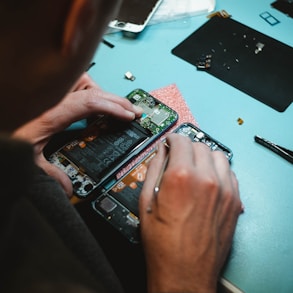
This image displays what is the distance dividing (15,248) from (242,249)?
1.21ft

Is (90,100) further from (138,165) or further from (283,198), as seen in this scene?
(283,198)

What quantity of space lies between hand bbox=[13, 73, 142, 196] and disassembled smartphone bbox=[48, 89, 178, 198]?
2 cm

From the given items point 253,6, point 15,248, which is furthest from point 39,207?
point 253,6

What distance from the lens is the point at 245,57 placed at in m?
0.94

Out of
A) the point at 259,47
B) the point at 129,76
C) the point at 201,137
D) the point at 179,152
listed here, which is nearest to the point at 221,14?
the point at 259,47

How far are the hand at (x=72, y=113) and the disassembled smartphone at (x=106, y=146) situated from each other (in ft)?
0.08

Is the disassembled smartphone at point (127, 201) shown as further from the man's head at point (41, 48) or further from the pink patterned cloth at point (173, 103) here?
the man's head at point (41, 48)

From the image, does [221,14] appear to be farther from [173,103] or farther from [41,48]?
[41,48]

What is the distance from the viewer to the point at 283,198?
0.72m

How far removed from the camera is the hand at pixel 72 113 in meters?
0.74

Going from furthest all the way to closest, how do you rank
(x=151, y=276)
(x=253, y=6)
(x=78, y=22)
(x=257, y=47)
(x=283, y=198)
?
(x=253, y=6) < (x=257, y=47) < (x=283, y=198) < (x=151, y=276) < (x=78, y=22)

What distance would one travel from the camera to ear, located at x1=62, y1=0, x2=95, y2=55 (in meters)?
0.36

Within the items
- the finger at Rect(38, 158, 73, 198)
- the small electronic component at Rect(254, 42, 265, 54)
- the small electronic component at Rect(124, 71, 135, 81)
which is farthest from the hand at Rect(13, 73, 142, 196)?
the small electronic component at Rect(254, 42, 265, 54)

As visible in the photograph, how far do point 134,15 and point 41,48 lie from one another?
685mm
